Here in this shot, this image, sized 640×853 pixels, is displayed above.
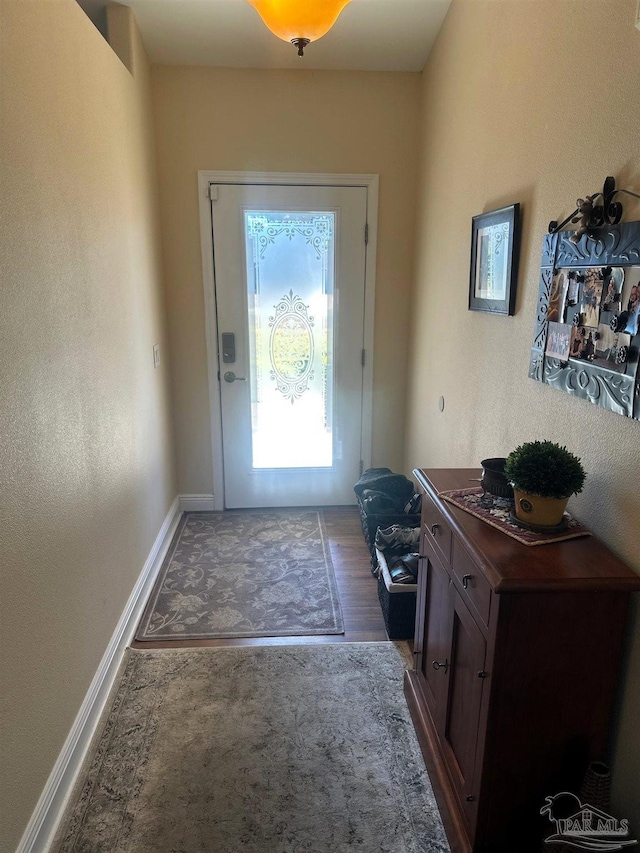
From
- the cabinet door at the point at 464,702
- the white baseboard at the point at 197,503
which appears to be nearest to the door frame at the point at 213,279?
the white baseboard at the point at 197,503

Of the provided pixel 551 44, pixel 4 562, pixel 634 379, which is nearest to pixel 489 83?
pixel 551 44

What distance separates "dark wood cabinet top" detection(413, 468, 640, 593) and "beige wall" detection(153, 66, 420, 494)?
2342 mm

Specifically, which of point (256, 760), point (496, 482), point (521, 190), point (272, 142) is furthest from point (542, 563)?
point (272, 142)

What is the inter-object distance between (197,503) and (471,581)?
259cm

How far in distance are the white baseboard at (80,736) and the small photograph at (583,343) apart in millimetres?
1854

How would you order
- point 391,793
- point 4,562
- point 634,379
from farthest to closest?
1. point 391,793
2. point 4,562
3. point 634,379

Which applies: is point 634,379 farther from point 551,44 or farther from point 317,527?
point 317,527

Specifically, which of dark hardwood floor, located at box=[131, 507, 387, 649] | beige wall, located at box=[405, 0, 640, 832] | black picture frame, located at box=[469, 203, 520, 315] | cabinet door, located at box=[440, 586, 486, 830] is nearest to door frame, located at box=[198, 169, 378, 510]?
beige wall, located at box=[405, 0, 640, 832]

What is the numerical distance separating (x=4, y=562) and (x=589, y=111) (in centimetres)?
184

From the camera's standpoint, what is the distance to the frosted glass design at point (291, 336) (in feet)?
10.9

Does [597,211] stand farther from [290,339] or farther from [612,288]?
[290,339]

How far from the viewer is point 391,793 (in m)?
1.67

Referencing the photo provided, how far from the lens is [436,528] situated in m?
1.68

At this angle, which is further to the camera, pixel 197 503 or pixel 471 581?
pixel 197 503
